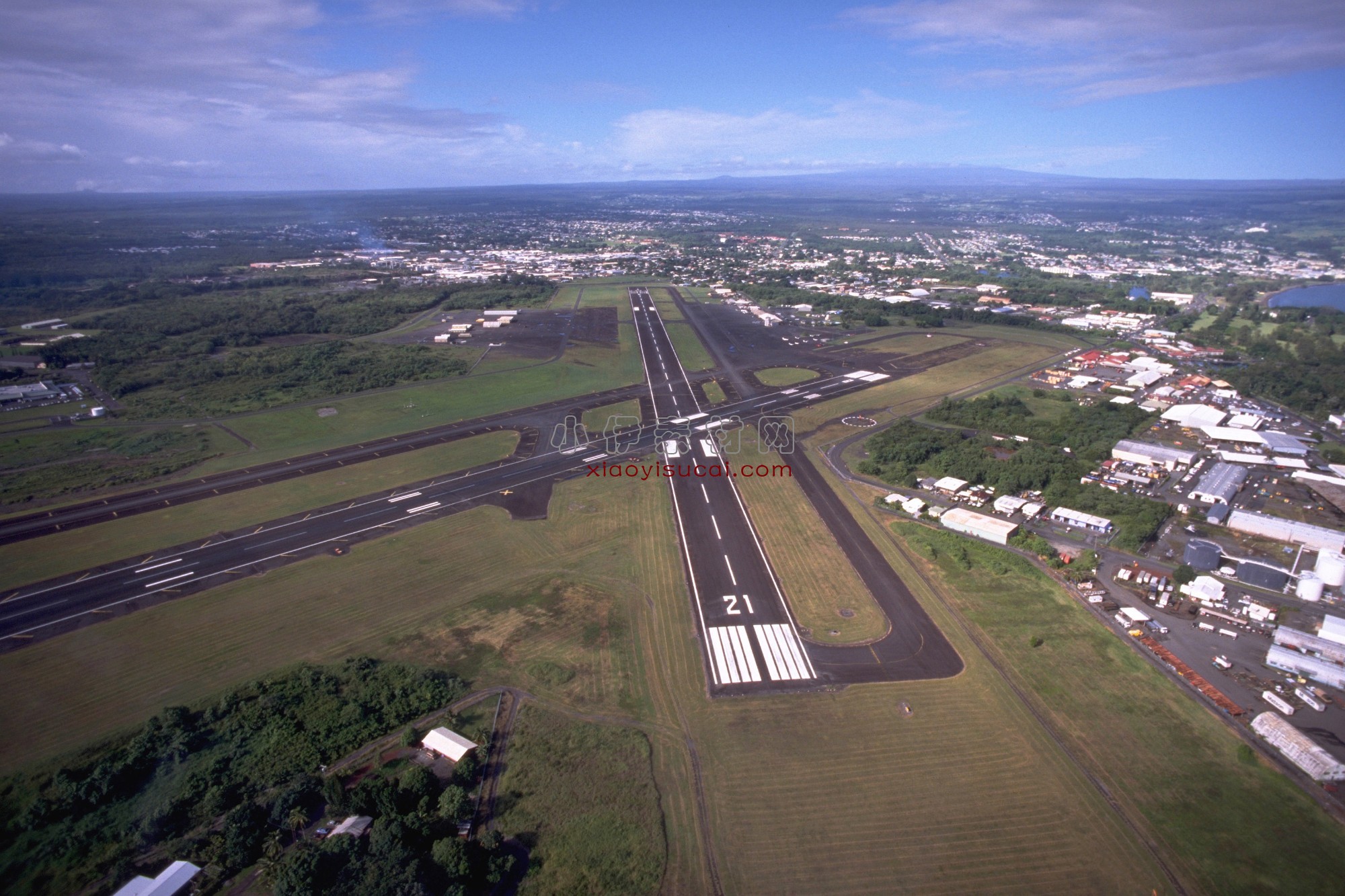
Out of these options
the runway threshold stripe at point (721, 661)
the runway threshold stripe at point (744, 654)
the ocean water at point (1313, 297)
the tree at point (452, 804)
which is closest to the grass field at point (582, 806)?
the tree at point (452, 804)

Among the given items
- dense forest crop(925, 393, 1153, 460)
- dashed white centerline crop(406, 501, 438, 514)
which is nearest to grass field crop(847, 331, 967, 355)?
dense forest crop(925, 393, 1153, 460)

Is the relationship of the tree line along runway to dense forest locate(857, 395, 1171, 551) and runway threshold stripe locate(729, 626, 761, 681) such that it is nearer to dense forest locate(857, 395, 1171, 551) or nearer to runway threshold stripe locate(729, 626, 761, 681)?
runway threshold stripe locate(729, 626, 761, 681)

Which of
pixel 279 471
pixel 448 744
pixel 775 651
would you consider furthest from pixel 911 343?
pixel 448 744

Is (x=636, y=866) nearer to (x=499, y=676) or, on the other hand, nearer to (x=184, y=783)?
(x=499, y=676)

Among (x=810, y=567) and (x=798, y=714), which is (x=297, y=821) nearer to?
(x=798, y=714)

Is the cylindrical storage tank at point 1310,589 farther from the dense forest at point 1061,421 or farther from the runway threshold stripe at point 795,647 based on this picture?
the runway threshold stripe at point 795,647

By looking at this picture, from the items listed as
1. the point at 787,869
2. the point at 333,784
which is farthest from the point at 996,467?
the point at 333,784
